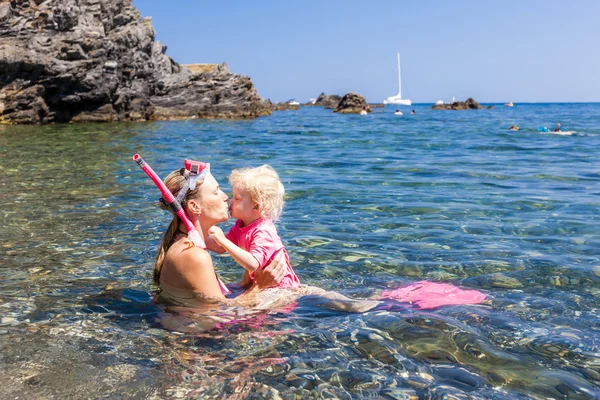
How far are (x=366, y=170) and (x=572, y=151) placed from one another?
323 inches

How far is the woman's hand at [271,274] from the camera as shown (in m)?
4.70

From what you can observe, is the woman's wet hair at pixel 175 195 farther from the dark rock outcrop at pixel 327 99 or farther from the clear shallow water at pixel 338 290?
the dark rock outcrop at pixel 327 99

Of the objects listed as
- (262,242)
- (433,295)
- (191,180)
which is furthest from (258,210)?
(433,295)

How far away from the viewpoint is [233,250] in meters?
4.27

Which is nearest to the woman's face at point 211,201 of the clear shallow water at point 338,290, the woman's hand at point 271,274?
the woman's hand at point 271,274

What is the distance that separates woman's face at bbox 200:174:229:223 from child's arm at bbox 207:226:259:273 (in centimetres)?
21

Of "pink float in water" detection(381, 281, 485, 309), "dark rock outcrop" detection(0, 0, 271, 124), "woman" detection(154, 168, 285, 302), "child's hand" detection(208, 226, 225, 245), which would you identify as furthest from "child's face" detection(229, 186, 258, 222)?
"dark rock outcrop" detection(0, 0, 271, 124)

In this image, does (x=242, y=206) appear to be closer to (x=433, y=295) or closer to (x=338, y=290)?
(x=338, y=290)

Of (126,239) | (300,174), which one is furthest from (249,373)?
(300,174)

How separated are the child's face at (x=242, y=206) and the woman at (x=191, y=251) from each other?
219mm

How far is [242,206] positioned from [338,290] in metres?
1.30

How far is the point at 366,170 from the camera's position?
43.8 feet

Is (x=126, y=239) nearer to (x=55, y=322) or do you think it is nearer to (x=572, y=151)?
(x=55, y=322)

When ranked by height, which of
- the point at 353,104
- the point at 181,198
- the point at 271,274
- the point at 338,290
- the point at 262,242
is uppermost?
the point at 353,104
